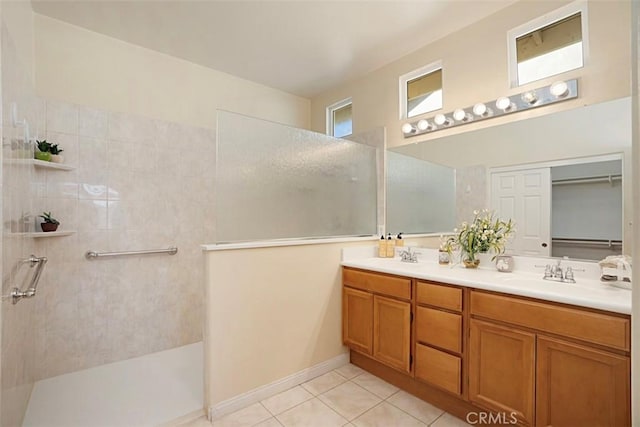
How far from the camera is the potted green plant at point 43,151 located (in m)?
1.92

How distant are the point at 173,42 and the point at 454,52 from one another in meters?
2.36

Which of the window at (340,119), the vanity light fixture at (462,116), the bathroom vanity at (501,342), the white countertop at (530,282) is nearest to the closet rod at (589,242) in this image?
the white countertop at (530,282)

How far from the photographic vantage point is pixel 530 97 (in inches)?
75.3

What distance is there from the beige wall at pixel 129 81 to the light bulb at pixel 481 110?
7.13 ft

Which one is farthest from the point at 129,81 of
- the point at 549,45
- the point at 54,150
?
the point at 549,45

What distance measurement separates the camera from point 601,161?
5.40 feet

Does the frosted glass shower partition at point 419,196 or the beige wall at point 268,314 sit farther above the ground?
the frosted glass shower partition at point 419,196

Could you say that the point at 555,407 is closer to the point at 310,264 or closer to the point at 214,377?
the point at 310,264

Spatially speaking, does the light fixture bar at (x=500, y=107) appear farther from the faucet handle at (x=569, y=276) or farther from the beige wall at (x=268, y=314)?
the beige wall at (x=268, y=314)

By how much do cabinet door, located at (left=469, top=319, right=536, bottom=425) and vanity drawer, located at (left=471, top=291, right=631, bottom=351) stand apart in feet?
0.22

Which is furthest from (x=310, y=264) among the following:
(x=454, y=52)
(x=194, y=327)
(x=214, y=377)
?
(x=454, y=52)

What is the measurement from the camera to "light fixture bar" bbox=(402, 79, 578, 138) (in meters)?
1.81

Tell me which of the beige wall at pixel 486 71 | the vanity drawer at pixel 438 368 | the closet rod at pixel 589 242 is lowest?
the vanity drawer at pixel 438 368

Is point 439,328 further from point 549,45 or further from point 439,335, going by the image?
point 549,45
